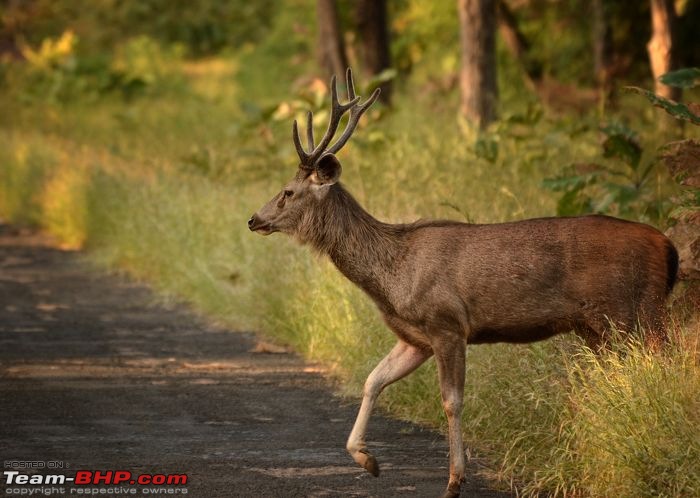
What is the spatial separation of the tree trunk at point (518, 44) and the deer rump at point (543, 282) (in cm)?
1983

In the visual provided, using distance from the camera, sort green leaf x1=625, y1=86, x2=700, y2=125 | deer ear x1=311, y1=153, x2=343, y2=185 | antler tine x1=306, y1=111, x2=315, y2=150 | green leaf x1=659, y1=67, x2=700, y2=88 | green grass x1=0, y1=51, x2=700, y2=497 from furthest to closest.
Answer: green leaf x1=659, y1=67, x2=700, y2=88 → green leaf x1=625, y1=86, x2=700, y2=125 → antler tine x1=306, y1=111, x2=315, y2=150 → deer ear x1=311, y1=153, x2=343, y2=185 → green grass x1=0, y1=51, x2=700, y2=497

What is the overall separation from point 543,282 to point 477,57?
1148 centimetres

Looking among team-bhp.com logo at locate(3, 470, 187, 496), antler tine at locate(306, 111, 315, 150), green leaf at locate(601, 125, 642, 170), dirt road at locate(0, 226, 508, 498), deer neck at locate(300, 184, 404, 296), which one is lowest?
dirt road at locate(0, 226, 508, 498)

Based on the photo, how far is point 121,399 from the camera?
10.1m

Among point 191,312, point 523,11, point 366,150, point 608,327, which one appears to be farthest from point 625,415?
point 523,11

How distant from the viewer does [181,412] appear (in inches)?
380

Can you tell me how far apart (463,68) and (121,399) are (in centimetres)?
1038

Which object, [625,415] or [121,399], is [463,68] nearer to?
[121,399]

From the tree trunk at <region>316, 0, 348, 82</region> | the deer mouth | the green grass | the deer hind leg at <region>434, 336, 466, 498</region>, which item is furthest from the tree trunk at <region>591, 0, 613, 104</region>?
the deer hind leg at <region>434, 336, 466, 498</region>

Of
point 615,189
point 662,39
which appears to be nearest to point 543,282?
point 615,189

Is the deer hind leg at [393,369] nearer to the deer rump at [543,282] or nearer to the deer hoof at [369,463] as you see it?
the deer rump at [543,282]

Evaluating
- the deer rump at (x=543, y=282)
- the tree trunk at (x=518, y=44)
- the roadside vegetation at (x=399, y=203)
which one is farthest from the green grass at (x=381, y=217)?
the tree trunk at (x=518, y=44)

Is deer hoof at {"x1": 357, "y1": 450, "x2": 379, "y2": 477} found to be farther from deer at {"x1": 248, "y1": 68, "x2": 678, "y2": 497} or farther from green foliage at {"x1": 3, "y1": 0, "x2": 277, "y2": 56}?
green foliage at {"x1": 3, "y1": 0, "x2": 277, "y2": 56}

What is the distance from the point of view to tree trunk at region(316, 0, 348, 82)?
77.5 feet
